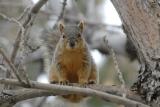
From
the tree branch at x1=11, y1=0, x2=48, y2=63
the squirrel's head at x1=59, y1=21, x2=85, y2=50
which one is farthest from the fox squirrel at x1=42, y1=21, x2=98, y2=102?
the tree branch at x1=11, y1=0, x2=48, y2=63

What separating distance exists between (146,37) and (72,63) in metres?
1.04

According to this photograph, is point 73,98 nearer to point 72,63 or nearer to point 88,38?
point 72,63

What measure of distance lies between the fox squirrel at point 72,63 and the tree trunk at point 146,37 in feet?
2.84

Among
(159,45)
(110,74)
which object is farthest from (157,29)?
(110,74)

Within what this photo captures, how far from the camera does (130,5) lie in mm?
2775

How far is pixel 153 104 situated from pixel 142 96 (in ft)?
0.36

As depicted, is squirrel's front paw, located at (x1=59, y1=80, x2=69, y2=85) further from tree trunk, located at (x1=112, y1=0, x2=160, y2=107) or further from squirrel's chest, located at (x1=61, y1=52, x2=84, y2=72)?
tree trunk, located at (x1=112, y1=0, x2=160, y2=107)

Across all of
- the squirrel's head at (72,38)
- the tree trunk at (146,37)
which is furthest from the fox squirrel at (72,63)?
the tree trunk at (146,37)

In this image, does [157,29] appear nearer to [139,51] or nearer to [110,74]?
[139,51]

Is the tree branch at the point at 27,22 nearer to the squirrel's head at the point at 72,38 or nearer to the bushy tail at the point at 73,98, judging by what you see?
the squirrel's head at the point at 72,38

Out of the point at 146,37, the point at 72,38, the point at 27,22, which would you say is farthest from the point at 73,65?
the point at 146,37

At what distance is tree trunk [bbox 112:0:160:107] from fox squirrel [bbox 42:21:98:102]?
0.87 metres

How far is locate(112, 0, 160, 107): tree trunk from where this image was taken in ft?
8.66

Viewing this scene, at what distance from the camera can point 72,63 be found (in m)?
3.62
